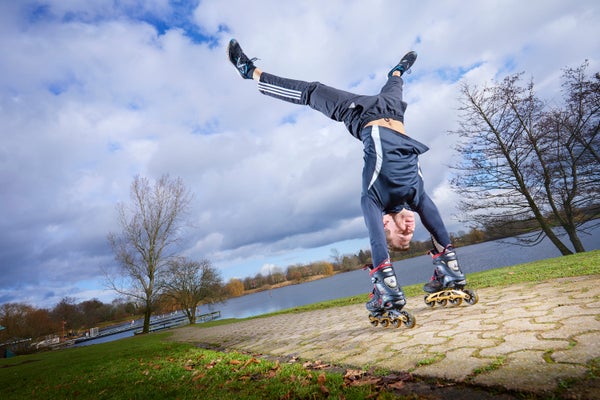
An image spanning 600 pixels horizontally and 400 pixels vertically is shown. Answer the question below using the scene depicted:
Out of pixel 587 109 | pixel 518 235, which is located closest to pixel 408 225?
pixel 518 235

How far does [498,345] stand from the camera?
6.58ft

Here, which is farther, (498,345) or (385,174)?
(385,174)

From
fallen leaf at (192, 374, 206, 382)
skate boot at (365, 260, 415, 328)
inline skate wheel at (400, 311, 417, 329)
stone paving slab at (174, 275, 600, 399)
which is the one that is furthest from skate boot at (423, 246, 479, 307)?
fallen leaf at (192, 374, 206, 382)

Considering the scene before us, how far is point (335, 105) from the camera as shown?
8.92 ft

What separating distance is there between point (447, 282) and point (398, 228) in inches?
42.6

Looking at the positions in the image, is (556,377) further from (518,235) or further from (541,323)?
(518,235)

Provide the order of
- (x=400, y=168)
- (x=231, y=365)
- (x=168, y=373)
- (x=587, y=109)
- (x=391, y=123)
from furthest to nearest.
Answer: (x=587, y=109) < (x=168, y=373) < (x=231, y=365) < (x=391, y=123) < (x=400, y=168)

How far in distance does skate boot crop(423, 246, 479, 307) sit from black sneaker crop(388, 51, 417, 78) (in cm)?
226

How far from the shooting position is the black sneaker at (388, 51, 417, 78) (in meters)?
3.45

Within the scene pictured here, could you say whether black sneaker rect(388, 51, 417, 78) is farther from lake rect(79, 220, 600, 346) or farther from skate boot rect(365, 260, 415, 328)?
lake rect(79, 220, 600, 346)

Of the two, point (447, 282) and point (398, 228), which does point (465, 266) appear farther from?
point (398, 228)

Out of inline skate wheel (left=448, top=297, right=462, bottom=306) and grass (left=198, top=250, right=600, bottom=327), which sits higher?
inline skate wheel (left=448, top=297, right=462, bottom=306)

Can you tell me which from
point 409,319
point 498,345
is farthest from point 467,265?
point 498,345

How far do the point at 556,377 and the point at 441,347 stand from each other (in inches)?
36.3
